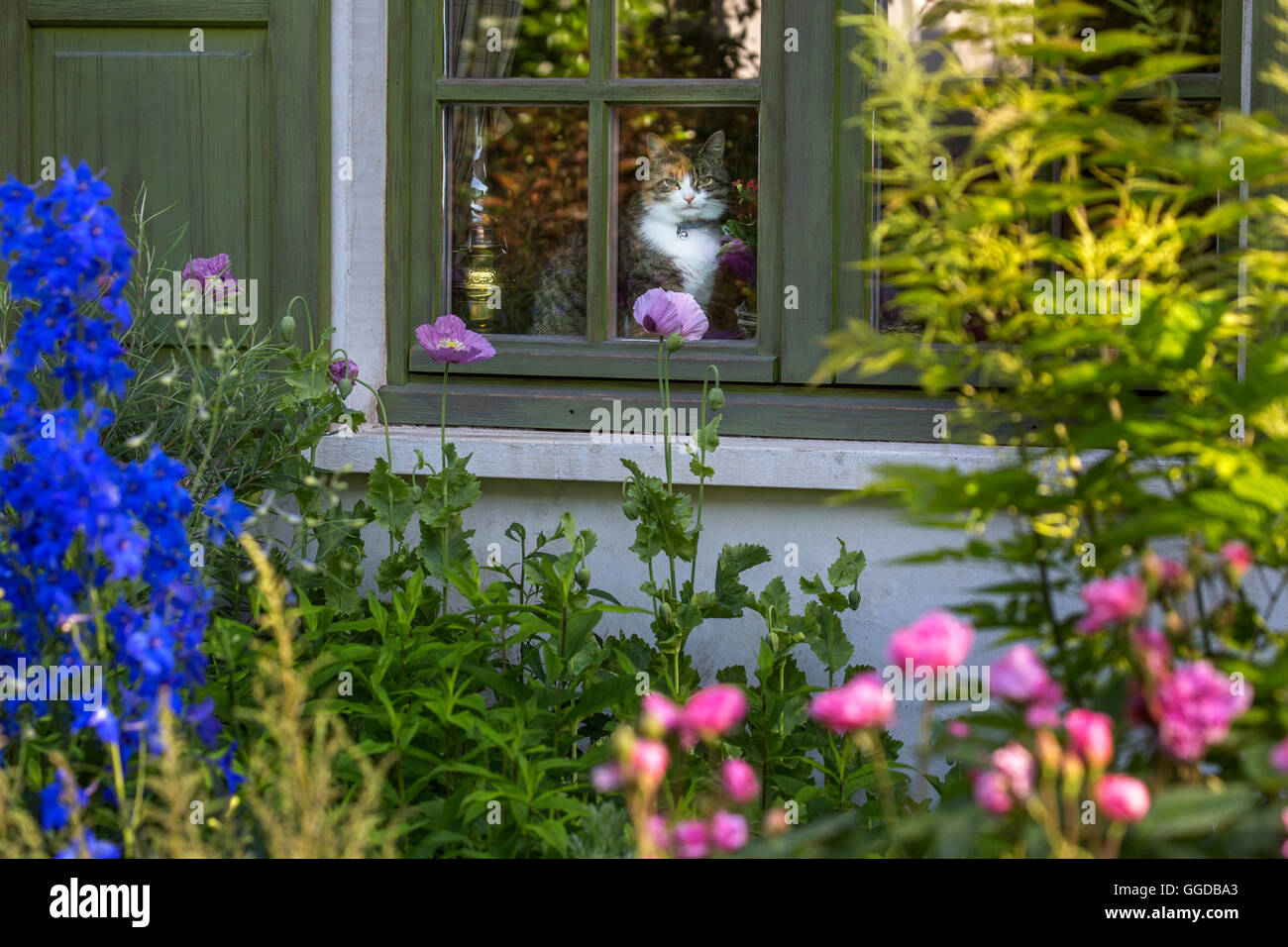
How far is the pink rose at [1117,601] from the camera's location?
1.31m

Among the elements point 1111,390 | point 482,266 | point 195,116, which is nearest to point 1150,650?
point 1111,390

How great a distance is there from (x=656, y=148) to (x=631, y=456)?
0.89 metres

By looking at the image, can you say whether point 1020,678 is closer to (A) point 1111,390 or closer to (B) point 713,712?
(B) point 713,712

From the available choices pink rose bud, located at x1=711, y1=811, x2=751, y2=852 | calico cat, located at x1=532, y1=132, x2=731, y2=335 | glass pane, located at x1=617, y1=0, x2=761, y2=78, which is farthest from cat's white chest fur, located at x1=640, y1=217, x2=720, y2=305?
pink rose bud, located at x1=711, y1=811, x2=751, y2=852

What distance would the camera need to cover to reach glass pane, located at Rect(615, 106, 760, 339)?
10.7ft

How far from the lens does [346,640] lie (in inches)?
108

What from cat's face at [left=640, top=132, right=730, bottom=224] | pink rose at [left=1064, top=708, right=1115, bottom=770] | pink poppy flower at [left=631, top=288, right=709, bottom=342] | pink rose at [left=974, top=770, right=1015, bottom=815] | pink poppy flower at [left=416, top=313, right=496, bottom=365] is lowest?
pink rose at [left=974, top=770, right=1015, bottom=815]

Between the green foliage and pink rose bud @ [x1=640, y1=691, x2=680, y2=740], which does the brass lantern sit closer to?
the green foliage

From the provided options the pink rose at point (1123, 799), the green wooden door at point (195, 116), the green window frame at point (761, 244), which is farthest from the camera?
the green wooden door at point (195, 116)

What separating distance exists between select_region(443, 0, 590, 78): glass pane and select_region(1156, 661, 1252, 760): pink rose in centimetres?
251

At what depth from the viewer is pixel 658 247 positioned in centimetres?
334

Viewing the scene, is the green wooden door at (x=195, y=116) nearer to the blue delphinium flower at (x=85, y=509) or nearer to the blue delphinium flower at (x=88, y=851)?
the blue delphinium flower at (x=85, y=509)

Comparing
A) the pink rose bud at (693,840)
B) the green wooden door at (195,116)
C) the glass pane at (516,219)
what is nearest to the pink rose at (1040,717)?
the pink rose bud at (693,840)
